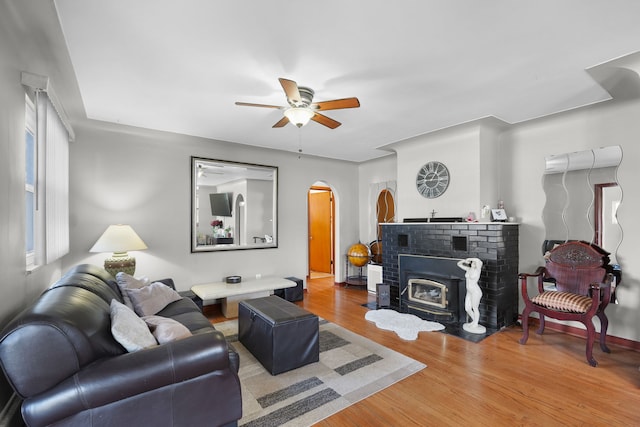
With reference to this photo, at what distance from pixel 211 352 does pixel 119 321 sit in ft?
1.80

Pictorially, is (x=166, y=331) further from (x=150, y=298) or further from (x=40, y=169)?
(x=40, y=169)

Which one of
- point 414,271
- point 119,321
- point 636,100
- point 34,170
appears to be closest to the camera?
point 119,321

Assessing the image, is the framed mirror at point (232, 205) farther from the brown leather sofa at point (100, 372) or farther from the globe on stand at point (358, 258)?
the brown leather sofa at point (100, 372)

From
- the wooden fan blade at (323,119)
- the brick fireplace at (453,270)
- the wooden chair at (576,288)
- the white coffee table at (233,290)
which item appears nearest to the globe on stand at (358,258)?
the brick fireplace at (453,270)

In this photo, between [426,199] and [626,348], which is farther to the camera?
[426,199]

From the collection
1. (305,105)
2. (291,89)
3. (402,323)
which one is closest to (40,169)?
(291,89)

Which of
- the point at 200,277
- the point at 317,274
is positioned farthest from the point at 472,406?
the point at 317,274

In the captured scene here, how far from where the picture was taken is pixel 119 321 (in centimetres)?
168

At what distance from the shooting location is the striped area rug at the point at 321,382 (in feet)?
6.79

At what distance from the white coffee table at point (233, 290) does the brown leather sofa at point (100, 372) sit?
2.08 m

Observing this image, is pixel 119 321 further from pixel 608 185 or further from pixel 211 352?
pixel 608 185

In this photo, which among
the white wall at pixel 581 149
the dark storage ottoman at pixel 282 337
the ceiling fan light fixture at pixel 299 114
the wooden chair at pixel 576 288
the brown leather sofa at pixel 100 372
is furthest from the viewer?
the white wall at pixel 581 149

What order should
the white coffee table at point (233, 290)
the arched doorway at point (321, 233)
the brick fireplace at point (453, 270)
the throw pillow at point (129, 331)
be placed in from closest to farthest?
the throw pillow at point (129, 331) < the brick fireplace at point (453, 270) < the white coffee table at point (233, 290) < the arched doorway at point (321, 233)

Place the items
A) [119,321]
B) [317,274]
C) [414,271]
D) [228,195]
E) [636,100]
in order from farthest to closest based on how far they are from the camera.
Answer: [317,274], [228,195], [414,271], [636,100], [119,321]
